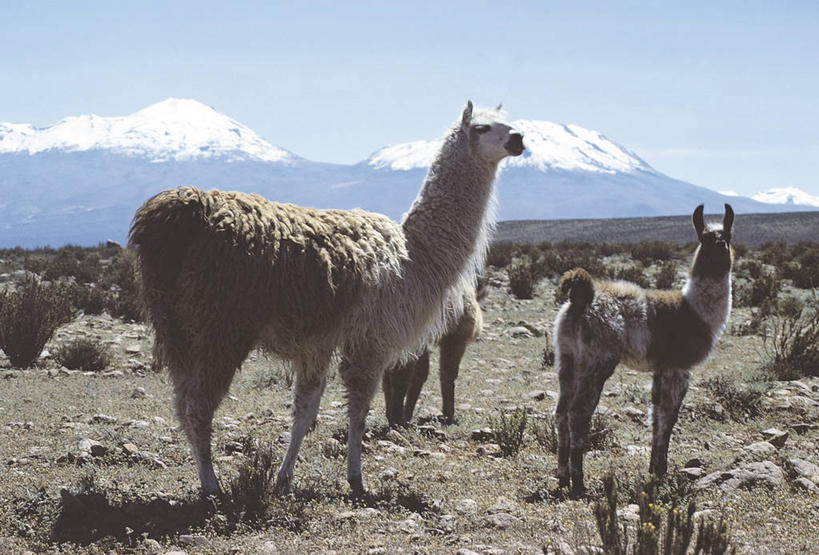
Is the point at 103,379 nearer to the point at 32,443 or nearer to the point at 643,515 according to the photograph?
the point at 32,443

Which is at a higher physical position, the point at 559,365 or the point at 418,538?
the point at 559,365

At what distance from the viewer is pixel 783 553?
3.76 meters

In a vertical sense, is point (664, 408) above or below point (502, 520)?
above

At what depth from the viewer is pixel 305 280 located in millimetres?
4824

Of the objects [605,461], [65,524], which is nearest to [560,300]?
[605,461]

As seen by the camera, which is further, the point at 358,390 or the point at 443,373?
the point at 443,373

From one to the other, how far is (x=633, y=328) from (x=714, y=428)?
2.24 m

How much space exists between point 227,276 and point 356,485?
1695 millimetres

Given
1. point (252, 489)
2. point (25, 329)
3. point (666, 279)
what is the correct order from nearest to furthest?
point (252, 489) → point (25, 329) → point (666, 279)

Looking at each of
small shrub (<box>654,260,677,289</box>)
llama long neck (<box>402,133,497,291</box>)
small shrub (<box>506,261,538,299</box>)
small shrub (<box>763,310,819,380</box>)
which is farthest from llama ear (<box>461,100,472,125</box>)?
small shrub (<box>654,260,677,289</box>)

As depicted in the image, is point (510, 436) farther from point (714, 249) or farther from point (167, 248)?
point (167, 248)

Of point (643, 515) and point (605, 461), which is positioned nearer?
point (643, 515)

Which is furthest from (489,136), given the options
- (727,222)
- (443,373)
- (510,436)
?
(443,373)

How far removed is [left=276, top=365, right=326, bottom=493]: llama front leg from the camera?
511 centimetres
